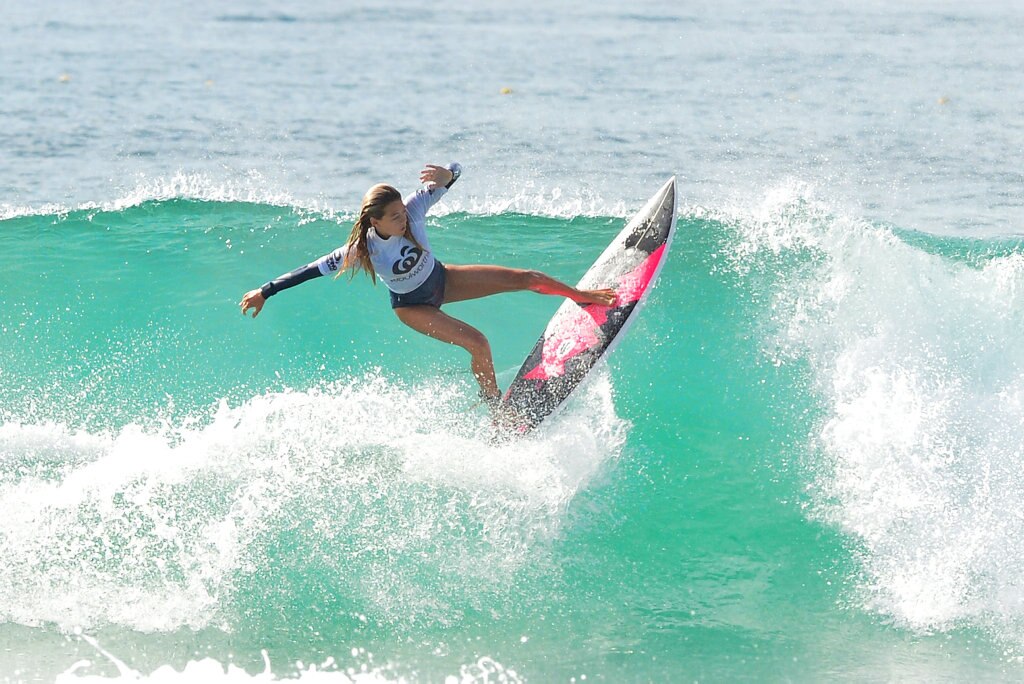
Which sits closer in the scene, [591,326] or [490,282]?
[490,282]

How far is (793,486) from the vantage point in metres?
6.28

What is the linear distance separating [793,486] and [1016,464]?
1.30m

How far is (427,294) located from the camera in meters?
6.16

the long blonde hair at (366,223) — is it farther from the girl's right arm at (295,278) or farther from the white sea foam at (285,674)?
the white sea foam at (285,674)

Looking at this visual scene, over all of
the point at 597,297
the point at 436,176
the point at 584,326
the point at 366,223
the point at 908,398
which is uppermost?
the point at 436,176

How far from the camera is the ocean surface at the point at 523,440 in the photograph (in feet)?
17.5

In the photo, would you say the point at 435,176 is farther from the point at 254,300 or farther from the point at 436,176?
the point at 254,300

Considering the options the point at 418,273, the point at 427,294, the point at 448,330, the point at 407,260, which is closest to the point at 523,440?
the point at 448,330

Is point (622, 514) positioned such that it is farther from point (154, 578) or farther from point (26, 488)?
point (26, 488)

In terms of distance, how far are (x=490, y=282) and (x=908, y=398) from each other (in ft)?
8.89

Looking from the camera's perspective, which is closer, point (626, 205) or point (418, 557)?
point (418, 557)

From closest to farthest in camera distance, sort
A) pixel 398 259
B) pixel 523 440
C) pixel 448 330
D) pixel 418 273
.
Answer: pixel 398 259
pixel 418 273
pixel 448 330
pixel 523 440

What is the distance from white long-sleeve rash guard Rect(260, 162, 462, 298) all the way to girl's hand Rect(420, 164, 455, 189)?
0.03m

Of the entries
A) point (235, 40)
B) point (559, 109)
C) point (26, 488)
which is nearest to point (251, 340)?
point (26, 488)
